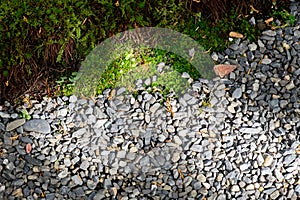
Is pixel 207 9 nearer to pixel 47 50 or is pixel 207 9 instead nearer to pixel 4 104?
Answer: pixel 47 50

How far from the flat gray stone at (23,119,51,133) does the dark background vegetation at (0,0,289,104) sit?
16 cm

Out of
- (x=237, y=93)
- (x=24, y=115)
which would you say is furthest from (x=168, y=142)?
(x=24, y=115)

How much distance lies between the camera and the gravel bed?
248cm

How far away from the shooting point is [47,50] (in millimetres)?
2693

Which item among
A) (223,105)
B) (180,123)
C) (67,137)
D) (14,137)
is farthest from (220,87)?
(14,137)

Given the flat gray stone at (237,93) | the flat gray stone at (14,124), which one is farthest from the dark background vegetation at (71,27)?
the flat gray stone at (237,93)

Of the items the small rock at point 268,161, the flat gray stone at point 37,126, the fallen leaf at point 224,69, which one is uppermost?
the fallen leaf at point 224,69

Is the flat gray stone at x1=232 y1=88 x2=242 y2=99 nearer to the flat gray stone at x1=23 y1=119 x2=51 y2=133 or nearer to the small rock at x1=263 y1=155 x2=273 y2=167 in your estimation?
the small rock at x1=263 y1=155 x2=273 y2=167

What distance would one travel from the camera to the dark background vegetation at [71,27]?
8.68ft

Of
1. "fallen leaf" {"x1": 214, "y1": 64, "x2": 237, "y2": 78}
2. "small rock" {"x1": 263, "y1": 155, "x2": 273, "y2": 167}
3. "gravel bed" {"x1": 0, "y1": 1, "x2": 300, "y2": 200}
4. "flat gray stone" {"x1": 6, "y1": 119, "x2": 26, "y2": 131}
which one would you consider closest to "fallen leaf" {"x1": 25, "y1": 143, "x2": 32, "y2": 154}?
"gravel bed" {"x1": 0, "y1": 1, "x2": 300, "y2": 200}

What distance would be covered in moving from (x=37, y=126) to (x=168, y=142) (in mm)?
615

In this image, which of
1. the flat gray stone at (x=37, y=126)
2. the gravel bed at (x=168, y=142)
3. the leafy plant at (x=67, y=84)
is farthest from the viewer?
the leafy plant at (x=67, y=84)

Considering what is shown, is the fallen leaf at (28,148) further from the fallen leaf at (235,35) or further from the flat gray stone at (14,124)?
the fallen leaf at (235,35)

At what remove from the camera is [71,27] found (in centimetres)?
267
